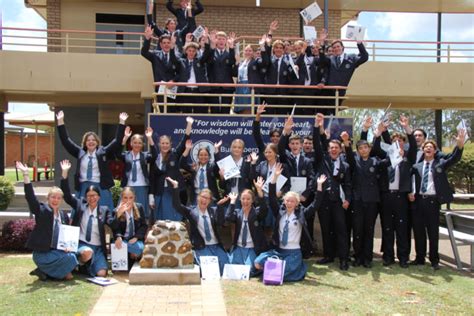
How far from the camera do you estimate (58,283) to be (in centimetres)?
646

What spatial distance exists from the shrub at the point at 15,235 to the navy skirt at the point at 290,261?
3.94 m

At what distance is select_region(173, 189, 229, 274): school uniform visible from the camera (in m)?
7.17

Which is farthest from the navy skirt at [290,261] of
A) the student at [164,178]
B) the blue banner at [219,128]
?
the blue banner at [219,128]

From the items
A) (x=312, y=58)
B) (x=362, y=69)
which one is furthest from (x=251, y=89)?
(x=362, y=69)

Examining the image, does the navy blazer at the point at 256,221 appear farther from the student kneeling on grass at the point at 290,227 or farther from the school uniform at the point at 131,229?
the school uniform at the point at 131,229


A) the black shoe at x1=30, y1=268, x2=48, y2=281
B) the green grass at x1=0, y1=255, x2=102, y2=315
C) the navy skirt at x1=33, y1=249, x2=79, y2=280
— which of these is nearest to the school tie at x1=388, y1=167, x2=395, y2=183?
the green grass at x1=0, y1=255, x2=102, y2=315

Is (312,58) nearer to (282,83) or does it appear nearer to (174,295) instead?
(282,83)

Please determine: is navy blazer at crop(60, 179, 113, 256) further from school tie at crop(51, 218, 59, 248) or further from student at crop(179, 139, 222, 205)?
student at crop(179, 139, 222, 205)

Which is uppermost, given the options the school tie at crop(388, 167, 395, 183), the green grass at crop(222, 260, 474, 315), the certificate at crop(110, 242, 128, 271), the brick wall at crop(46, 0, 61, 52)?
the brick wall at crop(46, 0, 61, 52)

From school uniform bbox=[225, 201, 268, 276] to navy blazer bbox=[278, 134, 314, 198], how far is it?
857mm

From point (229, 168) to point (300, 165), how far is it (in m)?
1.09

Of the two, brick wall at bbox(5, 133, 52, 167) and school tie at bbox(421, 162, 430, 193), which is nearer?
school tie at bbox(421, 162, 430, 193)

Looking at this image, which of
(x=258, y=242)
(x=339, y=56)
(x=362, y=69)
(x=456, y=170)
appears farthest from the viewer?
(x=456, y=170)

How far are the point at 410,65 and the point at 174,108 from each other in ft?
28.1
